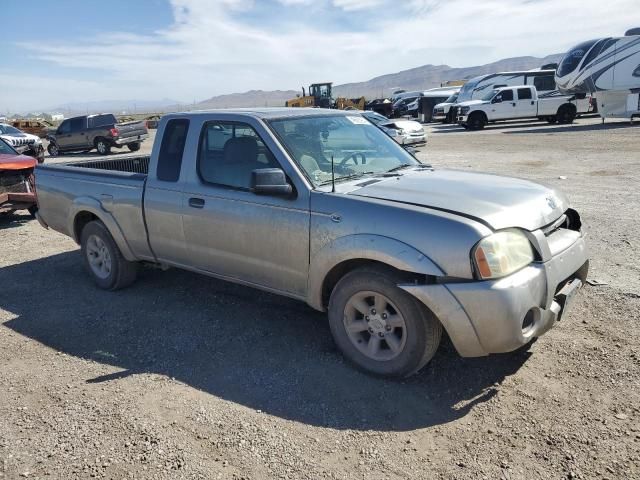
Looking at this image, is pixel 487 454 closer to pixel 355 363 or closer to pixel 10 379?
pixel 355 363

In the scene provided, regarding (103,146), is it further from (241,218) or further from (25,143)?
(241,218)

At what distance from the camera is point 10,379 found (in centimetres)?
395

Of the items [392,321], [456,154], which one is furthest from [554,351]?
[456,154]

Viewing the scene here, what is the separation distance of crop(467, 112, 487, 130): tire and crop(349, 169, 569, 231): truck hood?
25.0 meters

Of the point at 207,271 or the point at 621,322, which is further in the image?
the point at 207,271

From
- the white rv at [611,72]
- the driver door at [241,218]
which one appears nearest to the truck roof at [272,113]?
the driver door at [241,218]

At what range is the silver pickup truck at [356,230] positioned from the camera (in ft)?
10.5

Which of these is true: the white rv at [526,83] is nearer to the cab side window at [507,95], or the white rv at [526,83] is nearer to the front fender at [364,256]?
the cab side window at [507,95]

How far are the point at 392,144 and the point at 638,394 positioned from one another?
9.18 ft

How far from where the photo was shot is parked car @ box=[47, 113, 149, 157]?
2338 centimetres

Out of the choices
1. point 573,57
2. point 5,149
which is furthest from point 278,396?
point 573,57

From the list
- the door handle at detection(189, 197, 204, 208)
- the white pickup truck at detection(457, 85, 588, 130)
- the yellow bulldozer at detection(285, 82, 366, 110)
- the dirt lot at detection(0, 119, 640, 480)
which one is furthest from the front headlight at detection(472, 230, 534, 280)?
the yellow bulldozer at detection(285, 82, 366, 110)

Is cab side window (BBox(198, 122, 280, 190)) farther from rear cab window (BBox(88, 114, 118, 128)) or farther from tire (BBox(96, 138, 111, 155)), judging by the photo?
rear cab window (BBox(88, 114, 118, 128))

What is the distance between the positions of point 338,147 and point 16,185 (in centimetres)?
762
